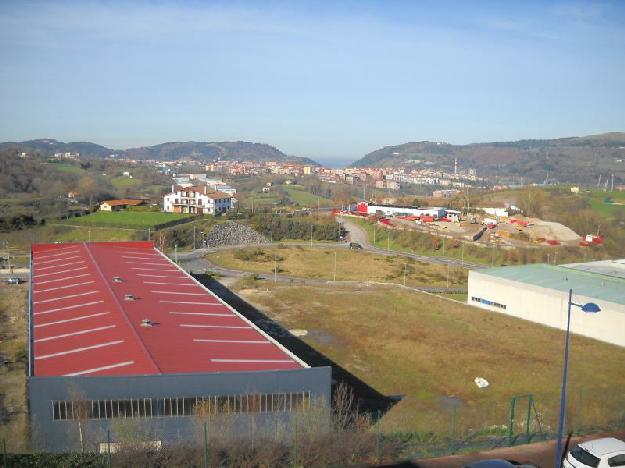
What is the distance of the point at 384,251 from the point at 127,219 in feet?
79.9

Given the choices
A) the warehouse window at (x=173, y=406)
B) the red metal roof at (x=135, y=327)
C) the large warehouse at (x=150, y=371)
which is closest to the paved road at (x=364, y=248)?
the red metal roof at (x=135, y=327)

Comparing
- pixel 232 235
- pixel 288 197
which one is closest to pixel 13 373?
pixel 232 235

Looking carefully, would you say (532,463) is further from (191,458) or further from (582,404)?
(191,458)

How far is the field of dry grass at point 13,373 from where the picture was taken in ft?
43.8

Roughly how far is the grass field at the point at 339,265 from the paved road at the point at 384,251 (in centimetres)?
180

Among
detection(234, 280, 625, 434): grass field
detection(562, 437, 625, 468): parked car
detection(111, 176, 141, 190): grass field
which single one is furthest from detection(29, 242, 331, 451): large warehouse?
detection(111, 176, 141, 190): grass field

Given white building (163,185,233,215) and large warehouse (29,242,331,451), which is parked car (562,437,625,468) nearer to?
large warehouse (29,242,331,451)

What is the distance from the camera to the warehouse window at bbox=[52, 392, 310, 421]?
39.6ft

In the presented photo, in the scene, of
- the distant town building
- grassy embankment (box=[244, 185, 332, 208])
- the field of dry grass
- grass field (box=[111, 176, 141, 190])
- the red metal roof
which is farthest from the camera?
grass field (box=[111, 176, 141, 190])

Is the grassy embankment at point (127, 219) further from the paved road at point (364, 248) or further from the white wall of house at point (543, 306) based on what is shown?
the white wall of house at point (543, 306)

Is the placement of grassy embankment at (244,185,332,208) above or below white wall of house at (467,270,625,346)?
above

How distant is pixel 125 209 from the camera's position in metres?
62.0

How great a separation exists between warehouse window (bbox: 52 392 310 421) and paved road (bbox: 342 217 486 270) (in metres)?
32.1

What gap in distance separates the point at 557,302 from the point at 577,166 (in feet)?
501
